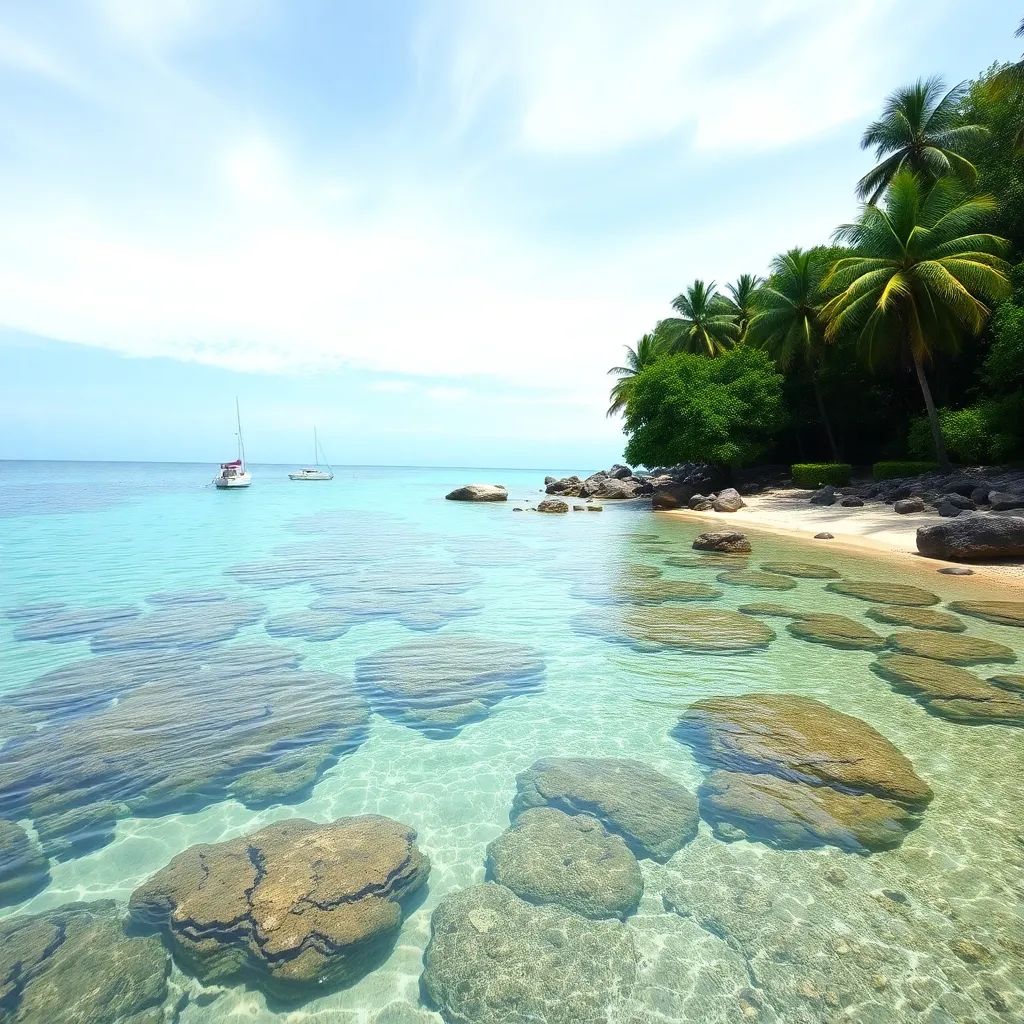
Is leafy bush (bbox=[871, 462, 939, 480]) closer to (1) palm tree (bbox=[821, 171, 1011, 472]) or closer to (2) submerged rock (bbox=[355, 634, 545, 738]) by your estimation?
(1) palm tree (bbox=[821, 171, 1011, 472])

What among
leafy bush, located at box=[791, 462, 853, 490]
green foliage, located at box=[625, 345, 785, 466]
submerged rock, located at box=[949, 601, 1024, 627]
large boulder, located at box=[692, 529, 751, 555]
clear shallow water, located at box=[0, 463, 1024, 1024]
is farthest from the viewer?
green foliage, located at box=[625, 345, 785, 466]

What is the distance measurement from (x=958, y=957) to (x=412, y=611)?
31.3ft

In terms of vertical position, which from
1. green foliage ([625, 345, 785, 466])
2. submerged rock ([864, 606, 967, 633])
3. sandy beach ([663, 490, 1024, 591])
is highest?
green foliage ([625, 345, 785, 466])

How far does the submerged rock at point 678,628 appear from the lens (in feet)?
30.0

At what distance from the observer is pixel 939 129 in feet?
92.4

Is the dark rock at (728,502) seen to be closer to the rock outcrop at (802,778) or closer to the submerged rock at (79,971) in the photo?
the rock outcrop at (802,778)

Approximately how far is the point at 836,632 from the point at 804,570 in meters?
5.55

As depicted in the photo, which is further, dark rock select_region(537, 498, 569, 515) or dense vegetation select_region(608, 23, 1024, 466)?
dark rock select_region(537, 498, 569, 515)

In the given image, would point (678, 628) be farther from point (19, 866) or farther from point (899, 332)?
point (899, 332)

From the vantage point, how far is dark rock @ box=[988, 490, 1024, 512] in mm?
16859

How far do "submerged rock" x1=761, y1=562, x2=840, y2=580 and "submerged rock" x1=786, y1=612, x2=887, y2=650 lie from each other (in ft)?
12.5

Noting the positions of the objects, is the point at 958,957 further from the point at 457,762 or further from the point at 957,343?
the point at 957,343

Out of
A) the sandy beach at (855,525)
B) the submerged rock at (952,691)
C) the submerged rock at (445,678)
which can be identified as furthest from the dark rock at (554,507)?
the submerged rock at (952,691)

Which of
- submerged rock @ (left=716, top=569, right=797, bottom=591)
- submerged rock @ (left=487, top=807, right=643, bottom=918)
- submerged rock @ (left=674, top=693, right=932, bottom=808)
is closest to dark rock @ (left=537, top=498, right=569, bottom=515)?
submerged rock @ (left=716, top=569, right=797, bottom=591)
